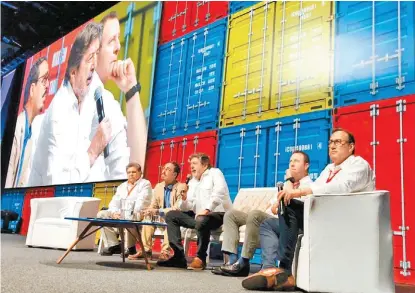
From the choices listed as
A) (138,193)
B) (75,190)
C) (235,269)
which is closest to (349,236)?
(235,269)

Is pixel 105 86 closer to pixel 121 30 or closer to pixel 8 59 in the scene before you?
pixel 121 30

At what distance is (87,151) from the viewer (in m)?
7.28

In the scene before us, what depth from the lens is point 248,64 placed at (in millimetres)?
5023

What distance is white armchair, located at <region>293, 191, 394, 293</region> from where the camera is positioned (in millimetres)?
2170

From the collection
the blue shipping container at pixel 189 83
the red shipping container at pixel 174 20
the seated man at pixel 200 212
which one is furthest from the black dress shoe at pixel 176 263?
the red shipping container at pixel 174 20

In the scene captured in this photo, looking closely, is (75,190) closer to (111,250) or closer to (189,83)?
(189,83)

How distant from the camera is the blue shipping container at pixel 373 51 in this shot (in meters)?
3.53

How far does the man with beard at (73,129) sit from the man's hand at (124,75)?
637 mm

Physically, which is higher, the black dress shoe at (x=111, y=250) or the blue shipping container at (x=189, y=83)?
the blue shipping container at (x=189, y=83)

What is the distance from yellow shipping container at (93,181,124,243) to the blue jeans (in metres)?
3.94

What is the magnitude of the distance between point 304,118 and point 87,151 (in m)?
4.28

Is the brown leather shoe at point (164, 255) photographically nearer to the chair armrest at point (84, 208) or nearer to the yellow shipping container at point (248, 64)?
the chair armrest at point (84, 208)

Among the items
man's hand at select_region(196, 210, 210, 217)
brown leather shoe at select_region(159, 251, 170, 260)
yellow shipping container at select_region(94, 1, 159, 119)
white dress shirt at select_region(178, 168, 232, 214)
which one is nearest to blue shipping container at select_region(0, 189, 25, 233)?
yellow shipping container at select_region(94, 1, 159, 119)

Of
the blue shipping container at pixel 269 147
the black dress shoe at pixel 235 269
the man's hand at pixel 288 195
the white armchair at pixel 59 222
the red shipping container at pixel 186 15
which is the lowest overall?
the black dress shoe at pixel 235 269
